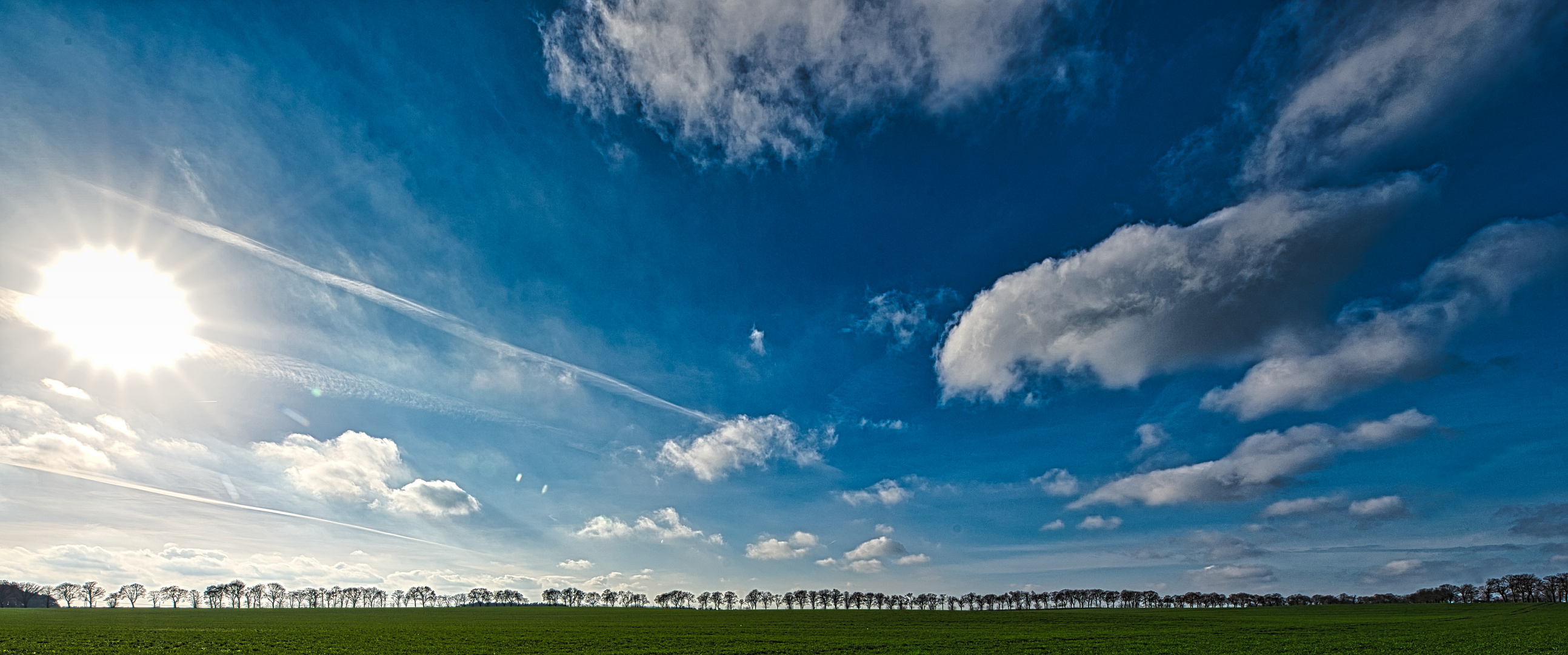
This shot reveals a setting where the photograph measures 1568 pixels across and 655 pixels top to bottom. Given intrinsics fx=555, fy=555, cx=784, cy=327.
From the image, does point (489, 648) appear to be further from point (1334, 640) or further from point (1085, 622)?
point (1085, 622)

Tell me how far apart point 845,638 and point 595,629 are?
44219 mm

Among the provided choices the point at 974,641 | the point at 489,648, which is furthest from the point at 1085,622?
the point at 489,648

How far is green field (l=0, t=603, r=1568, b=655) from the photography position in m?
52.1

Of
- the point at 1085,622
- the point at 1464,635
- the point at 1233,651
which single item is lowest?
the point at 1085,622

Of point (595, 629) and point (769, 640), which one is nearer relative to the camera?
point (769, 640)

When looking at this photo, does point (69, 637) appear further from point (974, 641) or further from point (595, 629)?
point (974, 641)

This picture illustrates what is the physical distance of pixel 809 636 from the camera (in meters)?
71.1

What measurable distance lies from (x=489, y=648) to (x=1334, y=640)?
Answer: 8985 cm

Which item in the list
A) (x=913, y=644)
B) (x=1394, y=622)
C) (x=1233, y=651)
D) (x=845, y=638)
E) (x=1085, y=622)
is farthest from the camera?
(x=1085, y=622)

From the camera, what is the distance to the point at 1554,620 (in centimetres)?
8394

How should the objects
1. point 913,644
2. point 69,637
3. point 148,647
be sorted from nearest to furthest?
point 148,647 → point 913,644 → point 69,637

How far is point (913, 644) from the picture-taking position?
57125 millimetres

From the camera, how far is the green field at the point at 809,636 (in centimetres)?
5212

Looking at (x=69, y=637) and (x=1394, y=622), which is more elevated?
(x=69, y=637)
